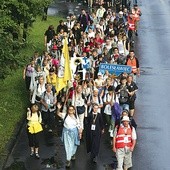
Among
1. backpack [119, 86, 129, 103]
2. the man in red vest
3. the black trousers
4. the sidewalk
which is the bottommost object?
the sidewalk

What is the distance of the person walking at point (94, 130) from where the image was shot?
1349 cm

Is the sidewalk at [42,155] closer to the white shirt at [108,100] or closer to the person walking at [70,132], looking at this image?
the person walking at [70,132]

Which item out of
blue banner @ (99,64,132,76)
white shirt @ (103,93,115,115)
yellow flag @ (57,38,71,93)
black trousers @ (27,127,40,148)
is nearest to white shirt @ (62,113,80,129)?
black trousers @ (27,127,40,148)

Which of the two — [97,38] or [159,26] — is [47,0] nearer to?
[97,38]

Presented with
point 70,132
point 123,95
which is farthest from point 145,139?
point 70,132

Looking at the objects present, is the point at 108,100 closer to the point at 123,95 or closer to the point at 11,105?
the point at 123,95

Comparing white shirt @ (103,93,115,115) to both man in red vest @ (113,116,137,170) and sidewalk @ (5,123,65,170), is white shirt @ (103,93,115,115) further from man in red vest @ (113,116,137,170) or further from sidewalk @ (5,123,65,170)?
man in red vest @ (113,116,137,170)

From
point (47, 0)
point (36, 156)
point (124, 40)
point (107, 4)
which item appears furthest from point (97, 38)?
point (107, 4)

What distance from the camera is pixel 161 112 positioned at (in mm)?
17703

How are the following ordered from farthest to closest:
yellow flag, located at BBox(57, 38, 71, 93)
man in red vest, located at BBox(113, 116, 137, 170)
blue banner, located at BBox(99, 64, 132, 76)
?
blue banner, located at BBox(99, 64, 132, 76) → yellow flag, located at BBox(57, 38, 71, 93) → man in red vest, located at BBox(113, 116, 137, 170)

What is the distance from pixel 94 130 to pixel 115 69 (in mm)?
4021

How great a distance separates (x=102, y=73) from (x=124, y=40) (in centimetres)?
374

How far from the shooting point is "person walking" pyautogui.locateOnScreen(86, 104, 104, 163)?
13.5 metres

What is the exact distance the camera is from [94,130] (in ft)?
44.7
